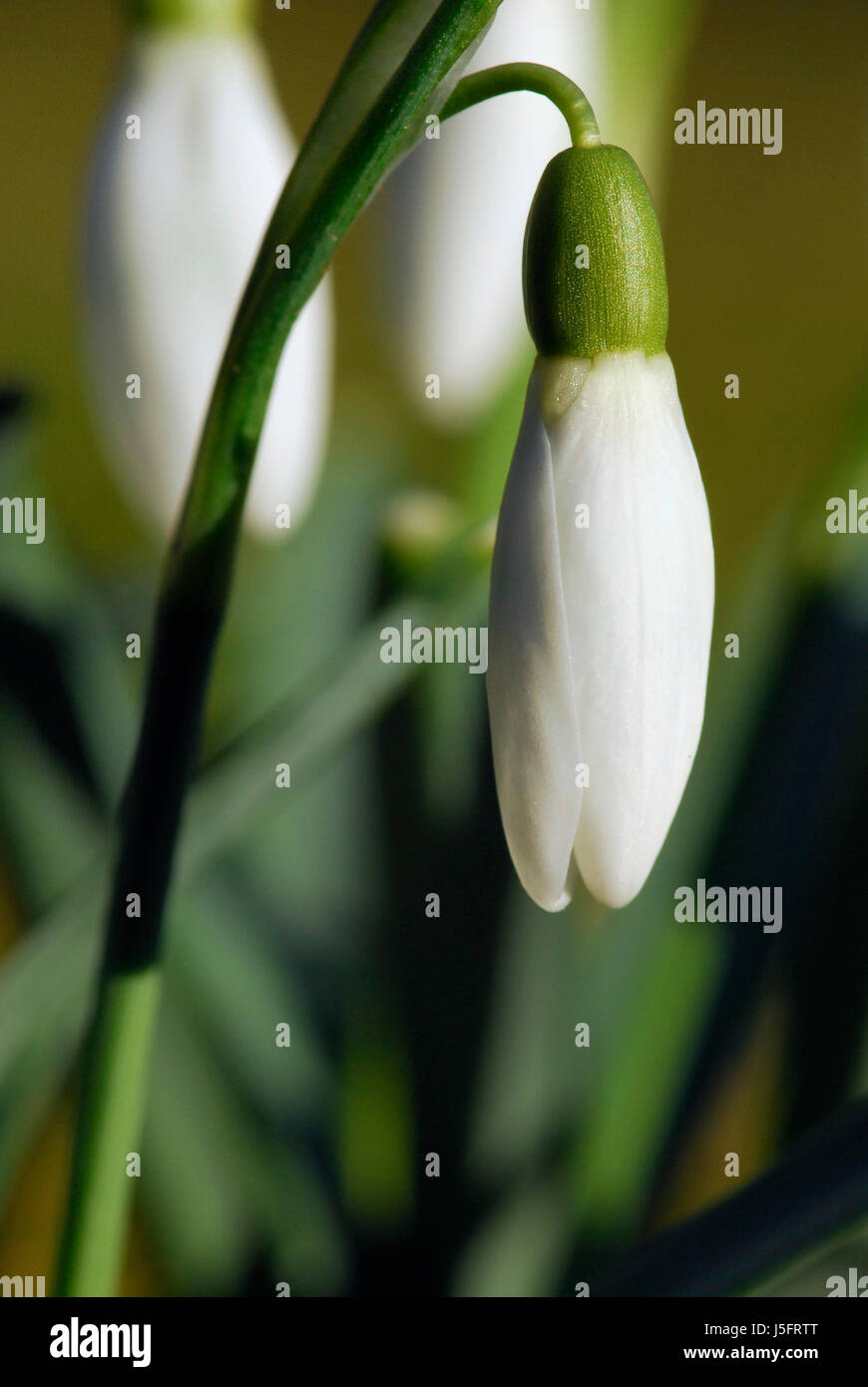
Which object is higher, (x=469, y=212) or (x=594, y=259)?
(x=469, y=212)

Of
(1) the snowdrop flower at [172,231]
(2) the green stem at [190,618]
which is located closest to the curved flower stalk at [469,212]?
(1) the snowdrop flower at [172,231]

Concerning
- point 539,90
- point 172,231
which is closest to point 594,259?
point 539,90

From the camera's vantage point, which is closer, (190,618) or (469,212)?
(190,618)

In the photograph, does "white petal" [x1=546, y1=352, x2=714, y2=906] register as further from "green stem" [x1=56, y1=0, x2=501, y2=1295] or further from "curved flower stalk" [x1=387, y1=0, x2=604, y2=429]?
"curved flower stalk" [x1=387, y1=0, x2=604, y2=429]

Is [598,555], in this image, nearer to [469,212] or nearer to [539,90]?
[539,90]

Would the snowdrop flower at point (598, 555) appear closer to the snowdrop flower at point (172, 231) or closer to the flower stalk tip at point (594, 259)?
the flower stalk tip at point (594, 259)

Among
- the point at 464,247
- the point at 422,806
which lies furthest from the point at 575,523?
the point at 422,806
